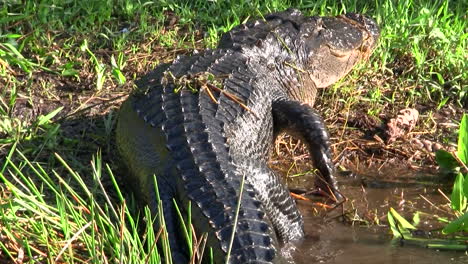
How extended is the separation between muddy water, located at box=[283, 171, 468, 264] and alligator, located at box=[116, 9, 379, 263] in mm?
138

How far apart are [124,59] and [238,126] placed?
1.62 m

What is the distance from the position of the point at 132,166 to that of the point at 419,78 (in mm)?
2429

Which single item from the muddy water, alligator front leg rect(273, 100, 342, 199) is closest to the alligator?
alligator front leg rect(273, 100, 342, 199)

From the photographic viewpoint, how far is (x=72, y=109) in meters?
5.36

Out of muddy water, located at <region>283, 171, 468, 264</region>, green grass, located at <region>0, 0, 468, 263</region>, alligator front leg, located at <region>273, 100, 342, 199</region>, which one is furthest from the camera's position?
green grass, located at <region>0, 0, 468, 263</region>

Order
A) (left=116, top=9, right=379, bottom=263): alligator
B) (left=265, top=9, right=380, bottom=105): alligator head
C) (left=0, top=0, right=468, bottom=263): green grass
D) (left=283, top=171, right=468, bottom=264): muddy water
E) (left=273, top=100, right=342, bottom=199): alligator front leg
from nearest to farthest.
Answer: (left=116, top=9, right=379, bottom=263): alligator → (left=283, top=171, right=468, bottom=264): muddy water → (left=273, top=100, right=342, bottom=199): alligator front leg → (left=0, top=0, right=468, bottom=263): green grass → (left=265, top=9, right=380, bottom=105): alligator head

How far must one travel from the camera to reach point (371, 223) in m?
4.59

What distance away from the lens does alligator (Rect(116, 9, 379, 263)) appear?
3736 millimetres

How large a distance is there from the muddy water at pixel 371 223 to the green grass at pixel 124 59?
0.70 metres

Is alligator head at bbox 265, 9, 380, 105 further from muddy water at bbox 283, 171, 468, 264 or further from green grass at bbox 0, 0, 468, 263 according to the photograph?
muddy water at bbox 283, 171, 468, 264

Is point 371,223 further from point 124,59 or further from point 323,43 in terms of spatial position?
point 124,59

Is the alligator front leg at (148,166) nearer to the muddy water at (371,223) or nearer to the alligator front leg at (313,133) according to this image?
the muddy water at (371,223)

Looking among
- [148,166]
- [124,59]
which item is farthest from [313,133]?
[124,59]

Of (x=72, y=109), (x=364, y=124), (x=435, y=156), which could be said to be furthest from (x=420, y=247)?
(x=72, y=109)
